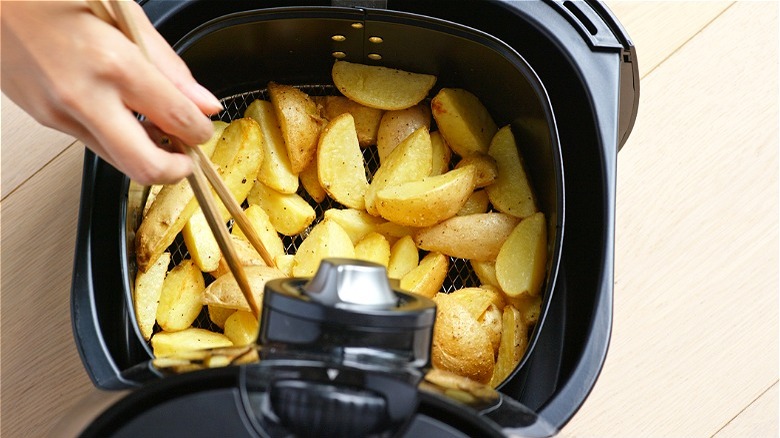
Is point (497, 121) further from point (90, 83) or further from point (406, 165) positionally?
point (90, 83)

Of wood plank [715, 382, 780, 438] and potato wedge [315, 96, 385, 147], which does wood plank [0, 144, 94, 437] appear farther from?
wood plank [715, 382, 780, 438]

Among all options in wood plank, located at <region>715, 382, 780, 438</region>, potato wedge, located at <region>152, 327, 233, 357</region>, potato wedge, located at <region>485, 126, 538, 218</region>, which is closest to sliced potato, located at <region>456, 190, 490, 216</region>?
potato wedge, located at <region>485, 126, 538, 218</region>

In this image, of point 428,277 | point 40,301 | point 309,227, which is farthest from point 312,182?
point 40,301

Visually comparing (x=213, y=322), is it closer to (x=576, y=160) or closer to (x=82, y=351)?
(x=82, y=351)

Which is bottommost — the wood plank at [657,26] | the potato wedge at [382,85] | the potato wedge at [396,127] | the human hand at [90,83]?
the potato wedge at [396,127]

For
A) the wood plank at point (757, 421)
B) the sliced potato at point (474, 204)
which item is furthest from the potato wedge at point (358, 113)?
the wood plank at point (757, 421)

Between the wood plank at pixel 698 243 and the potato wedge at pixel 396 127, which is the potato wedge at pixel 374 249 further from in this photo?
the wood plank at pixel 698 243

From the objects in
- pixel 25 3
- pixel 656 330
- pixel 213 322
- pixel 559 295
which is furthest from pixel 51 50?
pixel 656 330
